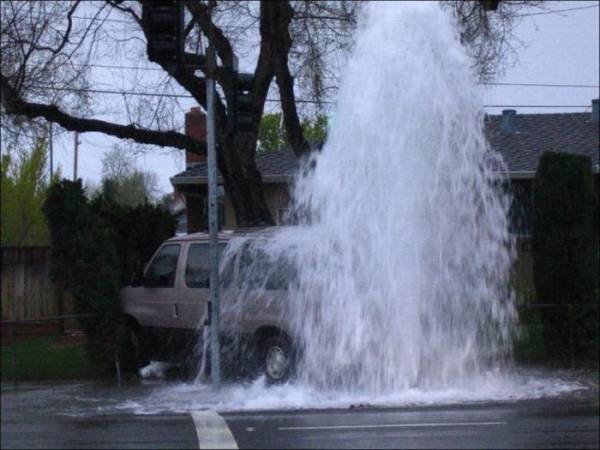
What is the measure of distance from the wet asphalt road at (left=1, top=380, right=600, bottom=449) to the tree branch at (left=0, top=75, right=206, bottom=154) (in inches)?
232

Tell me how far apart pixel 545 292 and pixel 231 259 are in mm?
5289

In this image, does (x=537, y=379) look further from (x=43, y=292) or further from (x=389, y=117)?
(x=43, y=292)

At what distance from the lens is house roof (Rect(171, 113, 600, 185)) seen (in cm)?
2695

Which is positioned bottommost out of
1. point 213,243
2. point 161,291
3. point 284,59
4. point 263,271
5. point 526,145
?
point 161,291

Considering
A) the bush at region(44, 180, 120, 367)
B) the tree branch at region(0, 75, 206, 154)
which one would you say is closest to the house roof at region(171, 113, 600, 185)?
the tree branch at region(0, 75, 206, 154)

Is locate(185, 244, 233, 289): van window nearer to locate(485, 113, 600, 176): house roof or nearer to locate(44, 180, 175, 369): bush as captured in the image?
locate(44, 180, 175, 369): bush

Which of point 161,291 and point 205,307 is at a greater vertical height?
point 161,291

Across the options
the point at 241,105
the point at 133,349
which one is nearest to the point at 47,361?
the point at 133,349

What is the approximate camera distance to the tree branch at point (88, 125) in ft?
58.1

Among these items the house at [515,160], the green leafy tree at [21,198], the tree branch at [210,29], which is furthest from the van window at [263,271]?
the green leafy tree at [21,198]

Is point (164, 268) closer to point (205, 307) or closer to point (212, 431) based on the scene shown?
point (205, 307)

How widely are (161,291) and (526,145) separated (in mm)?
14818

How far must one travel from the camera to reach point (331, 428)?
37.3 feet

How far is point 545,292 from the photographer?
17406 mm
